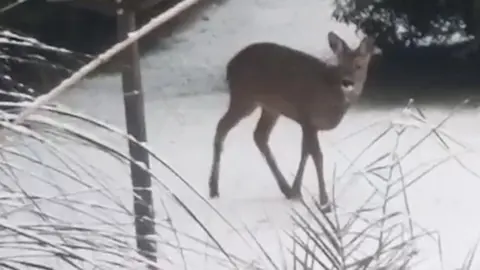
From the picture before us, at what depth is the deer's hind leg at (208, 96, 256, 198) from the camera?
1.04m

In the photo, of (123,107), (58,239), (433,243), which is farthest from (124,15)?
(58,239)

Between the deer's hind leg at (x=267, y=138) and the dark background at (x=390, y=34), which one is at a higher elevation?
the dark background at (x=390, y=34)

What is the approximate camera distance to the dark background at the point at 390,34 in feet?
3.24

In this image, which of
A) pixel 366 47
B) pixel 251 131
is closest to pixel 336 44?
pixel 366 47

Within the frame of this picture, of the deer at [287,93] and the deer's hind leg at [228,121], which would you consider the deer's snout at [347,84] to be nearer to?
the deer at [287,93]

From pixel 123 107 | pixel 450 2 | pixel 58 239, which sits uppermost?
pixel 450 2

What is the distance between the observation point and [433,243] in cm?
92

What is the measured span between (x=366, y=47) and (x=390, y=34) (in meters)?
0.06

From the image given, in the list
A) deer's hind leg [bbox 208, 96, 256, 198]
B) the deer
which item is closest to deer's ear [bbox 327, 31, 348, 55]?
the deer

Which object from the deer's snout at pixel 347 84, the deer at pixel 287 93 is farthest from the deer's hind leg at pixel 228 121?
the deer's snout at pixel 347 84

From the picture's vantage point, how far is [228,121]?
106 centimetres

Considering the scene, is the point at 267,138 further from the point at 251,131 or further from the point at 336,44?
the point at 336,44

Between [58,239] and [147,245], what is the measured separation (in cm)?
10

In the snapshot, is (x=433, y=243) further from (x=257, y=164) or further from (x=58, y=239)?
(x=58, y=239)
